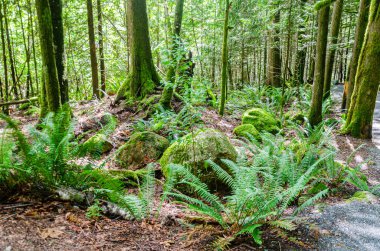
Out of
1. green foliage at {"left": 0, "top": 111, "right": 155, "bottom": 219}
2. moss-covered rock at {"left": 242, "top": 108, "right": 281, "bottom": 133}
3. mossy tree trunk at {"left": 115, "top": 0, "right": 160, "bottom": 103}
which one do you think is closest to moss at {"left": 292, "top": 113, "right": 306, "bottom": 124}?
moss-covered rock at {"left": 242, "top": 108, "right": 281, "bottom": 133}

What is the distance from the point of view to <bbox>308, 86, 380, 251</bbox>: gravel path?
8.57 feet

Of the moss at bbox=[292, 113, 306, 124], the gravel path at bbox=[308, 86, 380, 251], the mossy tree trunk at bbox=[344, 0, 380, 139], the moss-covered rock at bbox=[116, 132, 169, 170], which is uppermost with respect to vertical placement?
the mossy tree trunk at bbox=[344, 0, 380, 139]

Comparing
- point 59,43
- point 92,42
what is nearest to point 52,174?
point 59,43

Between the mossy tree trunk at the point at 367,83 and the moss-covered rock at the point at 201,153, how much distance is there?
4.02 meters

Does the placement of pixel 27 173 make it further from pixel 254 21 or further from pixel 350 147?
pixel 254 21

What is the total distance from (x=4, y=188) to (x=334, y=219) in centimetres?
355

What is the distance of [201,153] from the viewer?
180 inches

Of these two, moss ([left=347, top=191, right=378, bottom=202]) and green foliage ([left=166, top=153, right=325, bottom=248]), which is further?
moss ([left=347, top=191, right=378, bottom=202])

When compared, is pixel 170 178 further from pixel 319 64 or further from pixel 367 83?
pixel 367 83

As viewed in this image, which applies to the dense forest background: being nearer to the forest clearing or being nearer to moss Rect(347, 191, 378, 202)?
the forest clearing

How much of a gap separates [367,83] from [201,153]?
4.75 m

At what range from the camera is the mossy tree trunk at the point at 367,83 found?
6276mm

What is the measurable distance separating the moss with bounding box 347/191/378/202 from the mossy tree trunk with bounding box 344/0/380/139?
3.60 meters

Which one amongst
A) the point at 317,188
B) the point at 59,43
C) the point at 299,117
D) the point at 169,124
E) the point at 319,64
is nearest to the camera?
the point at 317,188
